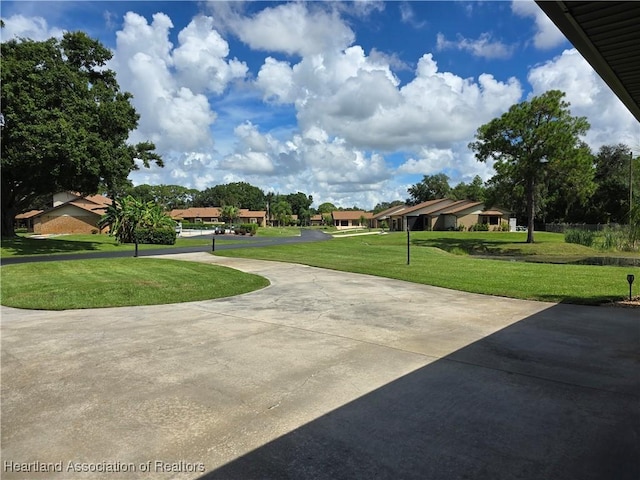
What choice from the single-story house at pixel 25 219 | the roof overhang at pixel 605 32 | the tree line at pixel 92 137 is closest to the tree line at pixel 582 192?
the tree line at pixel 92 137

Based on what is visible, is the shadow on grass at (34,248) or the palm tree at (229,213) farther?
the palm tree at (229,213)

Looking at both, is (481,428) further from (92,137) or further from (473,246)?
(473,246)

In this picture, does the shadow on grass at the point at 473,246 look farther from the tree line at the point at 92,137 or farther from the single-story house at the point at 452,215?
the single-story house at the point at 452,215

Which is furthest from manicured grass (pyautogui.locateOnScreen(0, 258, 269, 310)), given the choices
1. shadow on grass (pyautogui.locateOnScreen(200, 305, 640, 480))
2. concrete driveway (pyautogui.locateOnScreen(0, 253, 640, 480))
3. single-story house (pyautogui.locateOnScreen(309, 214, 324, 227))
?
single-story house (pyautogui.locateOnScreen(309, 214, 324, 227))

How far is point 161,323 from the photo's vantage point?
741 centimetres

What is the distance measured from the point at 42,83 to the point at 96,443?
25.1 m

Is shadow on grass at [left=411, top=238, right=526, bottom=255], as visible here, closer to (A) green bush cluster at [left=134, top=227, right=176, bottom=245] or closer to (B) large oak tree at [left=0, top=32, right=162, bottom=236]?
(A) green bush cluster at [left=134, top=227, right=176, bottom=245]

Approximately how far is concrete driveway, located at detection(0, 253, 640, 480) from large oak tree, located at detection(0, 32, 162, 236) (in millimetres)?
17086

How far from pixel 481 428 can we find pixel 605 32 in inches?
168

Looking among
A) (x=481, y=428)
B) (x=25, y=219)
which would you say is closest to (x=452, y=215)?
(x=481, y=428)

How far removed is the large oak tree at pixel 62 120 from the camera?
20.8 metres

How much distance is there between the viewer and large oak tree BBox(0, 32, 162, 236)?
20.8 meters

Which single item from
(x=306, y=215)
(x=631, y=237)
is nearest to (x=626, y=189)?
(x=631, y=237)

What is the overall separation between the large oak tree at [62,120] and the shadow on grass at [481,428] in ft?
74.1
